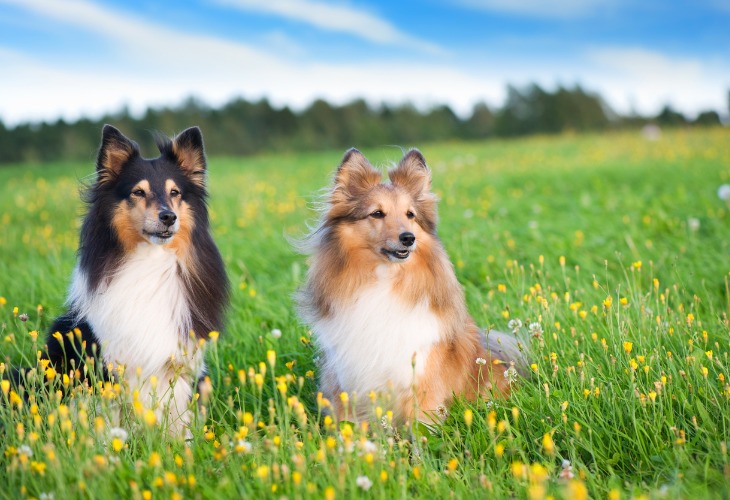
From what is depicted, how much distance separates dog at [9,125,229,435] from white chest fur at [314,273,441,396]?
85 centimetres

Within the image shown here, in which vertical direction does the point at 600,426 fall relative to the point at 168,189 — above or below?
below

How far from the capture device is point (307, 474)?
2.84m

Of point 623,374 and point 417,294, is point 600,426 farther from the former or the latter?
point 417,294

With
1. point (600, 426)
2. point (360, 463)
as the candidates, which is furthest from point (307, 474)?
point (600, 426)

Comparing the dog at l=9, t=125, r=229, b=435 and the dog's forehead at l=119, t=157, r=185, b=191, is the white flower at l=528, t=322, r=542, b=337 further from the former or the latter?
the dog's forehead at l=119, t=157, r=185, b=191

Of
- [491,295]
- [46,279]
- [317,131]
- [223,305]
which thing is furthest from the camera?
[317,131]

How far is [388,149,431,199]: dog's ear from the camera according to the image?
4.08 meters

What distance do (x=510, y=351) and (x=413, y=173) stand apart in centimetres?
125

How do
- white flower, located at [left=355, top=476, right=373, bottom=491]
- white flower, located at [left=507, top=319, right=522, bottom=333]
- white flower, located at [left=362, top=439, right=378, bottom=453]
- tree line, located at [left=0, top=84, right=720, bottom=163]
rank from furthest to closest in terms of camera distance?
1. tree line, located at [left=0, top=84, right=720, bottom=163]
2. white flower, located at [left=507, top=319, right=522, bottom=333]
3. white flower, located at [left=362, top=439, right=378, bottom=453]
4. white flower, located at [left=355, top=476, right=373, bottom=491]

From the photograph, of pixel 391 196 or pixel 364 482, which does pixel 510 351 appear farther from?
pixel 364 482

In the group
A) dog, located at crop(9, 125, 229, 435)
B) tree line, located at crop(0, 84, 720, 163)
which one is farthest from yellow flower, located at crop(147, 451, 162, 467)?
tree line, located at crop(0, 84, 720, 163)

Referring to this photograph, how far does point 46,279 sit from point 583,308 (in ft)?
16.2

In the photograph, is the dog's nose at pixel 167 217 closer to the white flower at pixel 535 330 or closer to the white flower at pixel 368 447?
the white flower at pixel 368 447

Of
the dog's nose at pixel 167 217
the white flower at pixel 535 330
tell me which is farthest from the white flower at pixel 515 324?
the dog's nose at pixel 167 217
